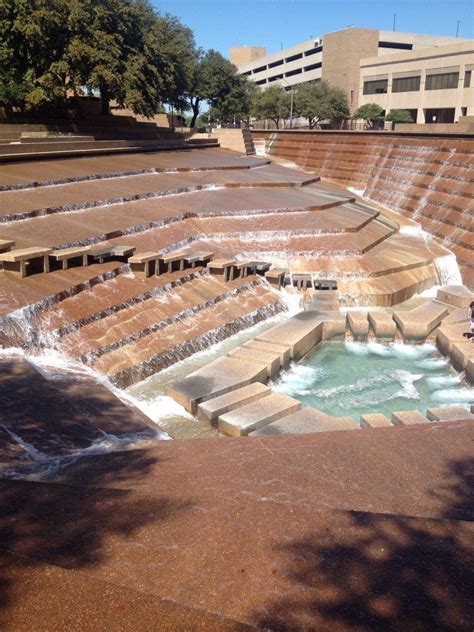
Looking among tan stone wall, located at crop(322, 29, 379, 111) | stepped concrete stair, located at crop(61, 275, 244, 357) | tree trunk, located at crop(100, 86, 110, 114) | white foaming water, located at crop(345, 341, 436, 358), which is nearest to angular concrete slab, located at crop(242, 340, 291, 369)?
stepped concrete stair, located at crop(61, 275, 244, 357)

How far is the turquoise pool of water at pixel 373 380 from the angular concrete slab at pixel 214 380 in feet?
2.32

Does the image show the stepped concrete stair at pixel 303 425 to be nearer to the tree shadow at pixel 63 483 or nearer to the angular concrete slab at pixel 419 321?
the tree shadow at pixel 63 483

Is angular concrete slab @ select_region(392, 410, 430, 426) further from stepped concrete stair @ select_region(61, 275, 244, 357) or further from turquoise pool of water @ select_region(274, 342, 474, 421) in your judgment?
stepped concrete stair @ select_region(61, 275, 244, 357)

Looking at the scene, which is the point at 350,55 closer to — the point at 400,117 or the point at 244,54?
the point at 400,117

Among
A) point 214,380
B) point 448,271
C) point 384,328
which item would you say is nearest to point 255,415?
point 214,380

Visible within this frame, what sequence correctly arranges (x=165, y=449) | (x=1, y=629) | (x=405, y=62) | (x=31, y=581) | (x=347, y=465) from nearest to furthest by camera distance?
(x=1, y=629) < (x=31, y=581) < (x=347, y=465) < (x=165, y=449) < (x=405, y=62)

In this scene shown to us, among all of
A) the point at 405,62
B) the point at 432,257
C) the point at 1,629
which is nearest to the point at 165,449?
the point at 1,629

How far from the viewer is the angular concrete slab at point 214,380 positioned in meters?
8.34

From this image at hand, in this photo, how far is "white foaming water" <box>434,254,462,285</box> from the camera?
1542 centimetres

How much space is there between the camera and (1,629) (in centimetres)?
265

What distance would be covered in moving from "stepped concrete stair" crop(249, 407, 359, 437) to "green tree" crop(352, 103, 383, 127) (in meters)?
50.5

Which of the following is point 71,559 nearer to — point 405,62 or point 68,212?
point 68,212

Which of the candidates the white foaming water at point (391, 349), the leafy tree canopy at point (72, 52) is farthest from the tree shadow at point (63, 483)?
the leafy tree canopy at point (72, 52)

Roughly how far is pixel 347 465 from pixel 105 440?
8.80 ft
